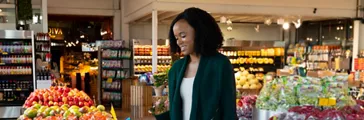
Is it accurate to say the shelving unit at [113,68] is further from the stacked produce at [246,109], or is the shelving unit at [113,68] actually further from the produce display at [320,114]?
the produce display at [320,114]

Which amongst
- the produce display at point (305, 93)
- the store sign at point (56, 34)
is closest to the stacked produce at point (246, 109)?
the produce display at point (305, 93)

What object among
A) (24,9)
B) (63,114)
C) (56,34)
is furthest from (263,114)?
(56,34)

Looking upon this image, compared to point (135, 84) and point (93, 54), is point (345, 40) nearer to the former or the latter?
point (135, 84)

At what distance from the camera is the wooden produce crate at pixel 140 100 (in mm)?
7828

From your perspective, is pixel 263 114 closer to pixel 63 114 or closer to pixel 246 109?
pixel 246 109

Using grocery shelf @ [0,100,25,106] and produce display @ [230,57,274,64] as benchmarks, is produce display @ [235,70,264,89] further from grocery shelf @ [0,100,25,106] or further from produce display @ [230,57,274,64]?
produce display @ [230,57,274,64]


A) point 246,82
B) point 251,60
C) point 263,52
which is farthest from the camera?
point 263,52

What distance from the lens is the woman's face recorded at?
6.51 feet

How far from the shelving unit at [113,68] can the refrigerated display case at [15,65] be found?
115 inches

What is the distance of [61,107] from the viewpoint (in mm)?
3670

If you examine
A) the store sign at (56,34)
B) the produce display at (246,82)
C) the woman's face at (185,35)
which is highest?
the store sign at (56,34)

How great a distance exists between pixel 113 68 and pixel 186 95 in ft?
28.9

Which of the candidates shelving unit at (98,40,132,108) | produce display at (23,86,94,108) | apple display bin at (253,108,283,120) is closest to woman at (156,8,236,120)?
apple display bin at (253,108,283,120)

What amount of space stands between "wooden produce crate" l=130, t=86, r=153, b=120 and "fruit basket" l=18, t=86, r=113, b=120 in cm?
317
